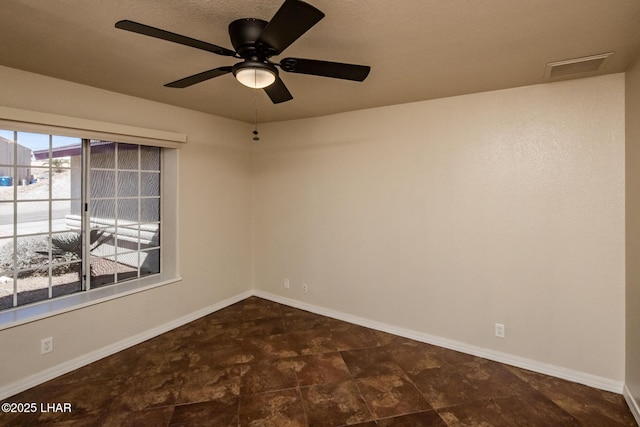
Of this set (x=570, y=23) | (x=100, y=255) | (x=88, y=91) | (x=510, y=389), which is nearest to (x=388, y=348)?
(x=510, y=389)

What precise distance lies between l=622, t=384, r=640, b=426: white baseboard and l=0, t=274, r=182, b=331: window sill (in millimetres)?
4004

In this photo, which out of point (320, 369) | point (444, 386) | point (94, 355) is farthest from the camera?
point (94, 355)

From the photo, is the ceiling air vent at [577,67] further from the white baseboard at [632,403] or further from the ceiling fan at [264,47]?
the white baseboard at [632,403]

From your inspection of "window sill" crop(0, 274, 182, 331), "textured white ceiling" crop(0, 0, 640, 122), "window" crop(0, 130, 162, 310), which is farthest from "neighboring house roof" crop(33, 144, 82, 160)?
"window sill" crop(0, 274, 182, 331)

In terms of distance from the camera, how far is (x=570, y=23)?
164cm

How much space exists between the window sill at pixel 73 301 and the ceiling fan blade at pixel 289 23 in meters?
2.71

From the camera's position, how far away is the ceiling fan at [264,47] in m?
1.24

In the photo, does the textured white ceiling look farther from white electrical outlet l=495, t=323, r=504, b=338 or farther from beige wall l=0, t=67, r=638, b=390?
white electrical outlet l=495, t=323, r=504, b=338

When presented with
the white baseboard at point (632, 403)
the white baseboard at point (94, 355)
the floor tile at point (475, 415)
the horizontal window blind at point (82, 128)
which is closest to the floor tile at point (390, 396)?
the floor tile at point (475, 415)

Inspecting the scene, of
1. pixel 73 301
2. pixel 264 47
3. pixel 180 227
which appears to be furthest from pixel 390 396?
pixel 73 301

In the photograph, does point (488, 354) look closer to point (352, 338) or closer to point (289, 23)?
point (352, 338)

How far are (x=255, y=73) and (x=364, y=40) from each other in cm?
74

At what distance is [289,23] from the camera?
123 cm

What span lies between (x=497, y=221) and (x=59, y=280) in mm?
4005
